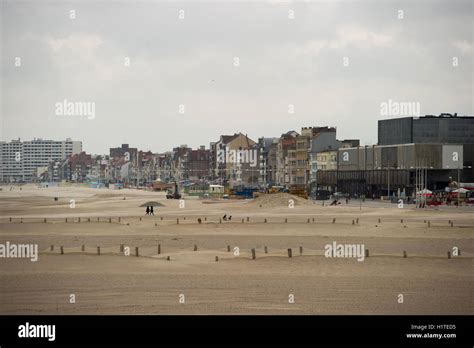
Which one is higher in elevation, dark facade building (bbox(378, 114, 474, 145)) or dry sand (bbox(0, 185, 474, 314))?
dark facade building (bbox(378, 114, 474, 145))

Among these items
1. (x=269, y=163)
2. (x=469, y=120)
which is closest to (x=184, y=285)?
(x=469, y=120)

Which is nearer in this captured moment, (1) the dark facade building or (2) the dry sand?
(2) the dry sand

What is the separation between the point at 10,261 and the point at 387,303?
21.8m

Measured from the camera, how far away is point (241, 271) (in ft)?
113

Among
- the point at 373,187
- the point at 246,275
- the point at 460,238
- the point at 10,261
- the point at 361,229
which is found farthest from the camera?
the point at 373,187

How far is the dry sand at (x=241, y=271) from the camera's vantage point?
90.7 ft

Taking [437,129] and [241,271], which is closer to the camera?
[241,271]

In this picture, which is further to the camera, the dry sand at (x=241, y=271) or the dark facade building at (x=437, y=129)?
the dark facade building at (x=437, y=129)

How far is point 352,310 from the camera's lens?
2681cm

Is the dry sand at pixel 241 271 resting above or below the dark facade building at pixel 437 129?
below

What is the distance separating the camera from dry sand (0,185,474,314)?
2764cm

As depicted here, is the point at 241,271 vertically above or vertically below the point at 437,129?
below
